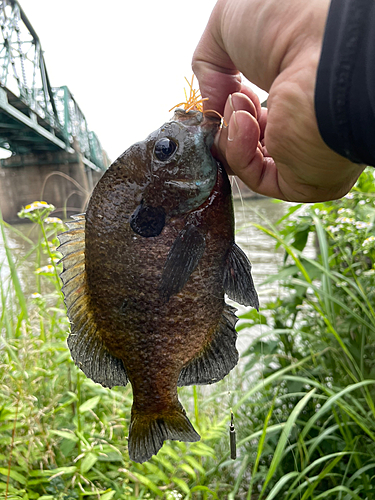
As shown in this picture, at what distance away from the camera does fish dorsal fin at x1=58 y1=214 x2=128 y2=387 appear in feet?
3.73

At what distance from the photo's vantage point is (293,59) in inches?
36.9

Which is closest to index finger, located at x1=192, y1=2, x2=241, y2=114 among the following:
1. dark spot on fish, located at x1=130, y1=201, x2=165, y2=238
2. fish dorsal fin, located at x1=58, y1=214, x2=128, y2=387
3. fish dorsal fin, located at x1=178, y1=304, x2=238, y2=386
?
dark spot on fish, located at x1=130, y1=201, x2=165, y2=238

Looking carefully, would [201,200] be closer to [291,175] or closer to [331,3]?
[291,175]

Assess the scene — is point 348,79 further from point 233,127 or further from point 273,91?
point 233,127

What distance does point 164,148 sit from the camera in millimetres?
1083

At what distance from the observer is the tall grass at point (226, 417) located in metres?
1.85

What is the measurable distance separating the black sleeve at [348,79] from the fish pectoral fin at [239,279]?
42cm

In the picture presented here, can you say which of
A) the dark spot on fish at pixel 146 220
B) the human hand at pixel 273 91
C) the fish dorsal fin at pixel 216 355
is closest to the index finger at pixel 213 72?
the human hand at pixel 273 91

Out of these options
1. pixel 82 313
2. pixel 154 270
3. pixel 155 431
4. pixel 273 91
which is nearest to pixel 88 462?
pixel 155 431

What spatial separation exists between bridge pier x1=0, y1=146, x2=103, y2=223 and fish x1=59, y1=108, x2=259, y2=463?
695cm

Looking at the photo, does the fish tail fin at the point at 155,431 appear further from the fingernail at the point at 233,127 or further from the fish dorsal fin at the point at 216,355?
the fingernail at the point at 233,127

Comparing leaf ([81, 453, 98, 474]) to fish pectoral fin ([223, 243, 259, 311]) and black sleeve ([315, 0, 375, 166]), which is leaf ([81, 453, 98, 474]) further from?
black sleeve ([315, 0, 375, 166])

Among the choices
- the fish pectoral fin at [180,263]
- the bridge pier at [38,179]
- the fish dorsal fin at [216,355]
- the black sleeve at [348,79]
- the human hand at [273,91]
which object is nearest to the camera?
the black sleeve at [348,79]

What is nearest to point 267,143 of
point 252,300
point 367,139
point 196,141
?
point 196,141
